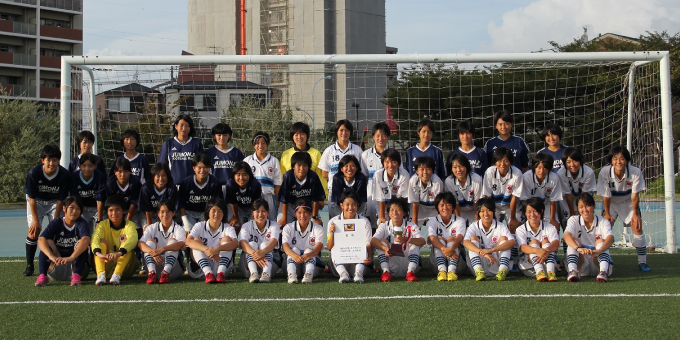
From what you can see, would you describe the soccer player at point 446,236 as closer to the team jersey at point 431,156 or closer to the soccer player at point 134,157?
the team jersey at point 431,156

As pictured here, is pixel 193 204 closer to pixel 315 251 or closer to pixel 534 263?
pixel 315 251

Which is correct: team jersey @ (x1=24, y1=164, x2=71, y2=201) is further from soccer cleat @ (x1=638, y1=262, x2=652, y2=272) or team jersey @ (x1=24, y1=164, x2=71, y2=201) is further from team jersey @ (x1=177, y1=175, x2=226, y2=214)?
soccer cleat @ (x1=638, y1=262, x2=652, y2=272)

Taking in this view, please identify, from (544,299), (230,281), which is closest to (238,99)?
(230,281)

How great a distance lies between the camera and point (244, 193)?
6418 millimetres

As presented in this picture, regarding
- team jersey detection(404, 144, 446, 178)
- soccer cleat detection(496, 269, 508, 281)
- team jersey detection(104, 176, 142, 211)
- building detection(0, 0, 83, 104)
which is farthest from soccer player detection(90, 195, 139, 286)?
building detection(0, 0, 83, 104)

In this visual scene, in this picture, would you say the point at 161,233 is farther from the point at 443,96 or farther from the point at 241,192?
the point at 443,96

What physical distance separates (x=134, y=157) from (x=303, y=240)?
7.22 ft

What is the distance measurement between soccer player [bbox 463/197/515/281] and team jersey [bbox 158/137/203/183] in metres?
3.10

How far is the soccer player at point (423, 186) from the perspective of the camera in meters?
6.29

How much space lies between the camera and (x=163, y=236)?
6.16 m

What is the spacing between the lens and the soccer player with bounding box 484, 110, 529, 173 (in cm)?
677

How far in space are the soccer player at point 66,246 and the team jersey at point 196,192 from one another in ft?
3.19

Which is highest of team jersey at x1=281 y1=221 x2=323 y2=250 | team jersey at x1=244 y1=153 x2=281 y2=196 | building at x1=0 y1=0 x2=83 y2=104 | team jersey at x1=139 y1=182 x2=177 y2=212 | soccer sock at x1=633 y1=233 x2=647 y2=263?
building at x1=0 y1=0 x2=83 y2=104

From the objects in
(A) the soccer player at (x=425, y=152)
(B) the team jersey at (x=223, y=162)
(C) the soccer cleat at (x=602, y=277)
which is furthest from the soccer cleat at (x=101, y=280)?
(C) the soccer cleat at (x=602, y=277)
